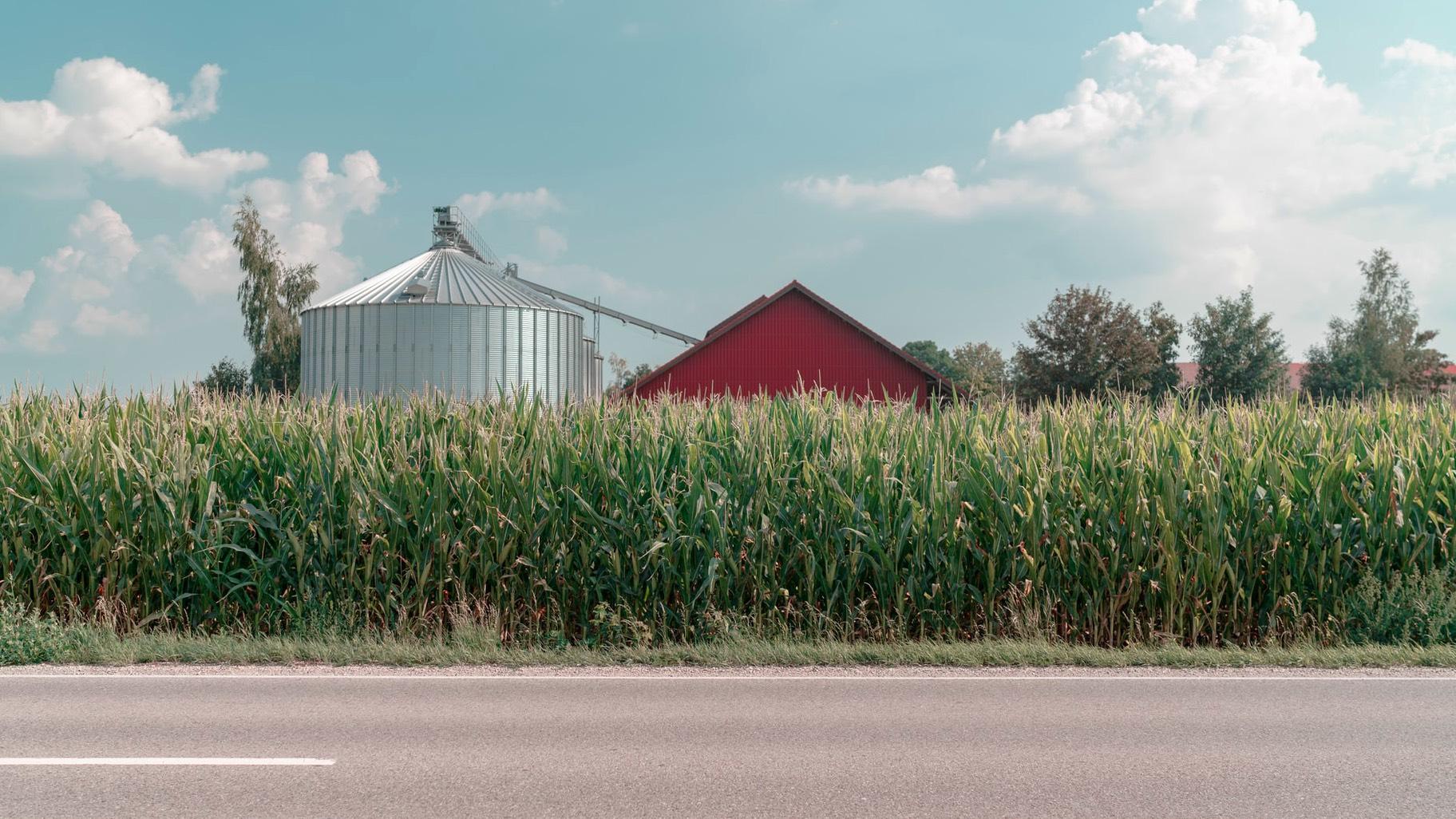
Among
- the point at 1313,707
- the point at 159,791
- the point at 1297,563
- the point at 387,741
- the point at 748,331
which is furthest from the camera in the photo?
the point at 748,331

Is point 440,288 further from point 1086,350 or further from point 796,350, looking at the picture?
point 1086,350

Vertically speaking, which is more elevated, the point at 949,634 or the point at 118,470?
the point at 118,470

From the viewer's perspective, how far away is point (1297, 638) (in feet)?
37.1

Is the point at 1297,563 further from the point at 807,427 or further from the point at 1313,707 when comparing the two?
the point at 807,427

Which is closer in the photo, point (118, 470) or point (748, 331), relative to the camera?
point (118, 470)

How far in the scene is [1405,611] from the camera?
37.2ft

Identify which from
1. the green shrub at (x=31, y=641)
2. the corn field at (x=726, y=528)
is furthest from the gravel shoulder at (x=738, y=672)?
the corn field at (x=726, y=528)

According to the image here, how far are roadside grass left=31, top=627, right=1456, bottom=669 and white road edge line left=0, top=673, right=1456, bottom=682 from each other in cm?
49

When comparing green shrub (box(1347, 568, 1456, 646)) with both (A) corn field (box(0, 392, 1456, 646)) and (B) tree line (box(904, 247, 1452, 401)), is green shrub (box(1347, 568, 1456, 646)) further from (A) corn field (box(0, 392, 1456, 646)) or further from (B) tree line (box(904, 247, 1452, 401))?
(B) tree line (box(904, 247, 1452, 401))

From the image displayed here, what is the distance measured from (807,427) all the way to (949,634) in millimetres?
2968

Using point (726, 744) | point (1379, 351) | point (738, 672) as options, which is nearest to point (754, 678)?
point (738, 672)

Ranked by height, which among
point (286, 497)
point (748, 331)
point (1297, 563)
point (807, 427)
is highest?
point (748, 331)

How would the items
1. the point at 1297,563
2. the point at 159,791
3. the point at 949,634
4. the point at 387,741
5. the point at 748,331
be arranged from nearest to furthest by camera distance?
1. the point at 159,791
2. the point at 387,741
3. the point at 949,634
4. the point at 1297,563
5. the point at 748,331

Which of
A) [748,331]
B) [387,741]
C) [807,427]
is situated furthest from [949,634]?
[748,331]
